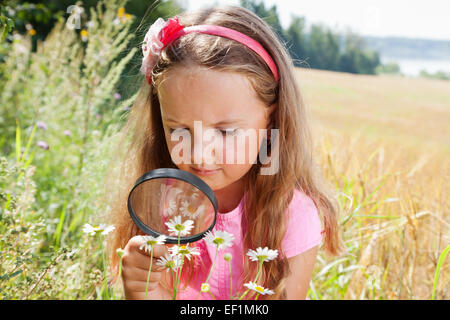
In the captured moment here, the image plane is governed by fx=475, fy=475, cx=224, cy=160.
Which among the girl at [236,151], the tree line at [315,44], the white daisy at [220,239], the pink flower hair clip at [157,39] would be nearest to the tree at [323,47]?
the tree line at [315,44]

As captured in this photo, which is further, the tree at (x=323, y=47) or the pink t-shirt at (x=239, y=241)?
the tree at (x=323, y=47)

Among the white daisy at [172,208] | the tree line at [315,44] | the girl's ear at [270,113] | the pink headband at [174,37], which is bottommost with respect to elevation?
the white daisy at [172,208]

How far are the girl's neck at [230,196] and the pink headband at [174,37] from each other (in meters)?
0.42

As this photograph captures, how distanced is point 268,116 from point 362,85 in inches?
214

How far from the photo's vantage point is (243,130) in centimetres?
139

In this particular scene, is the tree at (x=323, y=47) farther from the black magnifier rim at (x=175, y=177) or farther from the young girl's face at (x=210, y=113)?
the black magnifier rim at (x=175, y=177)

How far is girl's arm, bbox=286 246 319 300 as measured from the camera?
1552 millimetres

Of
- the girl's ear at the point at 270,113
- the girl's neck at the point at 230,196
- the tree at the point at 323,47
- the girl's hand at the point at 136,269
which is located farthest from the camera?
the tree at the point at 323,47

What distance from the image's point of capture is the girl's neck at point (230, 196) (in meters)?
1.70

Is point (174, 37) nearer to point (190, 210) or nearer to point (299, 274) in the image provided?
point (190, 210)

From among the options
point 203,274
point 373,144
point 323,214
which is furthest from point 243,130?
point 373,144

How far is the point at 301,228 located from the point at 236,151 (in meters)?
0.40

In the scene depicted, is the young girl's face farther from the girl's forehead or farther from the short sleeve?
the short sleeve

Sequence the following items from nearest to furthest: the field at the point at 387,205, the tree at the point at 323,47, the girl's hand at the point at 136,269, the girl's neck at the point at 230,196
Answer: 1. the girl's hand at the point at 136,269
2. the girl's neck at the point at 230,196
3. the field at the point at 387,205
4. the tree at the point at 323,47
